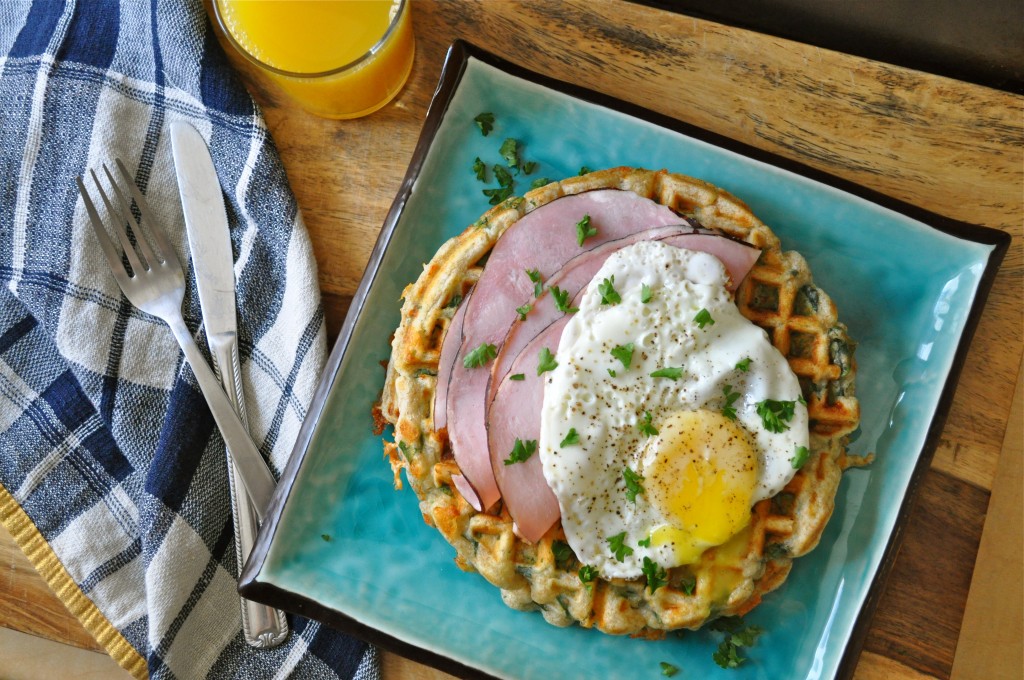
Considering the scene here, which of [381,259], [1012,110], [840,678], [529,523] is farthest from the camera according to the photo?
[1012,110]

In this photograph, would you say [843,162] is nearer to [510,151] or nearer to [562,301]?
[510,151]

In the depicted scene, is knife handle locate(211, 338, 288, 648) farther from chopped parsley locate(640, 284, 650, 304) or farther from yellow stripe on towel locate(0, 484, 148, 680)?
chopped parsley locate(640, 284, 650, 304)

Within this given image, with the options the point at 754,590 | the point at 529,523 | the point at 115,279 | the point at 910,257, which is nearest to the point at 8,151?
the point at 115,279

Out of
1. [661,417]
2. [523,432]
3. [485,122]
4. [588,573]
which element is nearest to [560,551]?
[588,573]

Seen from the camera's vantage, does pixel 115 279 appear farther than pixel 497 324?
Yes

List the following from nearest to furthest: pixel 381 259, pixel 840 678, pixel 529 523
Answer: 1. pixel 529 523
2. pixel 840 678
3. pixel 381 259

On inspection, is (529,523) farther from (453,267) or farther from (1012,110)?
(1012,110)

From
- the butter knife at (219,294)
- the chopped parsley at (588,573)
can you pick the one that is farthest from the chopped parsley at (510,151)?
the chopped parsley at (588,573)
